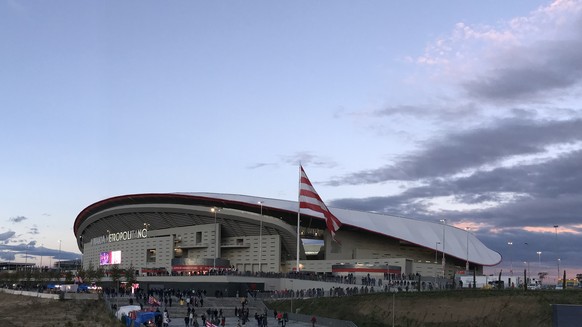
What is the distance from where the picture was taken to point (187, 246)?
324 ft

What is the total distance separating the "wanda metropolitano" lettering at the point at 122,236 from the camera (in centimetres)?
10928

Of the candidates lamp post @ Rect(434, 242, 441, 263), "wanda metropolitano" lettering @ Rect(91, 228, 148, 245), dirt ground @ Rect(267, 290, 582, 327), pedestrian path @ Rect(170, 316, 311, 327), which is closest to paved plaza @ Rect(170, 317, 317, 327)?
pedestrian path @ Rect(170, 316, 311, 327)

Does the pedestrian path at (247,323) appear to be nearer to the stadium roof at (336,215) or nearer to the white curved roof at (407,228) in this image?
the stadium roof at (336,215)

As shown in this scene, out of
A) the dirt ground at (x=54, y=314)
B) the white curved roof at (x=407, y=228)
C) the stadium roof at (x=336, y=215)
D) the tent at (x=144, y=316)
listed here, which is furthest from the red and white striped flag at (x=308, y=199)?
the tent at (x=144, y=316)

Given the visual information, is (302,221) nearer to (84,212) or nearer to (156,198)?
(156,198)

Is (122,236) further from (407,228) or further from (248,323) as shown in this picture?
(248,323)

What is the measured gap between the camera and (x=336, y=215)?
3652 inches

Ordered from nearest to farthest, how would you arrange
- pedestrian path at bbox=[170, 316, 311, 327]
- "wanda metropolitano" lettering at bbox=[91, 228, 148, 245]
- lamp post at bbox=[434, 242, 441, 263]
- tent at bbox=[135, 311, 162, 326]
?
tent at bbox=[135, 311, 162, 326] < pedestrian path at bbox=[170, 316, 311, 327] < lamp post at bbox=[434, 242, 441, 263] < "wanda metropolitano" lettering at bbox=[91, 228, 148, 245]

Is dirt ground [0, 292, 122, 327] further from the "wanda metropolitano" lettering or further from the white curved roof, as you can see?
the "wanda metropolitano" lettering

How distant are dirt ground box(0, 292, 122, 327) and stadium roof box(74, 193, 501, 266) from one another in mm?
25635

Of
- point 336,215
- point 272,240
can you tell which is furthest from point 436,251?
point 272,240

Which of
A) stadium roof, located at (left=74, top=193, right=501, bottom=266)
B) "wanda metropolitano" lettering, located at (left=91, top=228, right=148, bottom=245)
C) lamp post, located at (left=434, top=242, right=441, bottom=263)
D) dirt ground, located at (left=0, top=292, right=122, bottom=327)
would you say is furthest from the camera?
"wanda metropolitano" lettering, located at (left=91, top=228, right=148, bottom=245)

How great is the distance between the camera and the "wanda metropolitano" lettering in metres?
109

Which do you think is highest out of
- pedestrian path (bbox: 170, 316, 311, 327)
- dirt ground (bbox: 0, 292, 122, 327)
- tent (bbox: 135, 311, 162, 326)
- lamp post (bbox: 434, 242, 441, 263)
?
lamp post (bbox: 434, 242, 441, 263)
